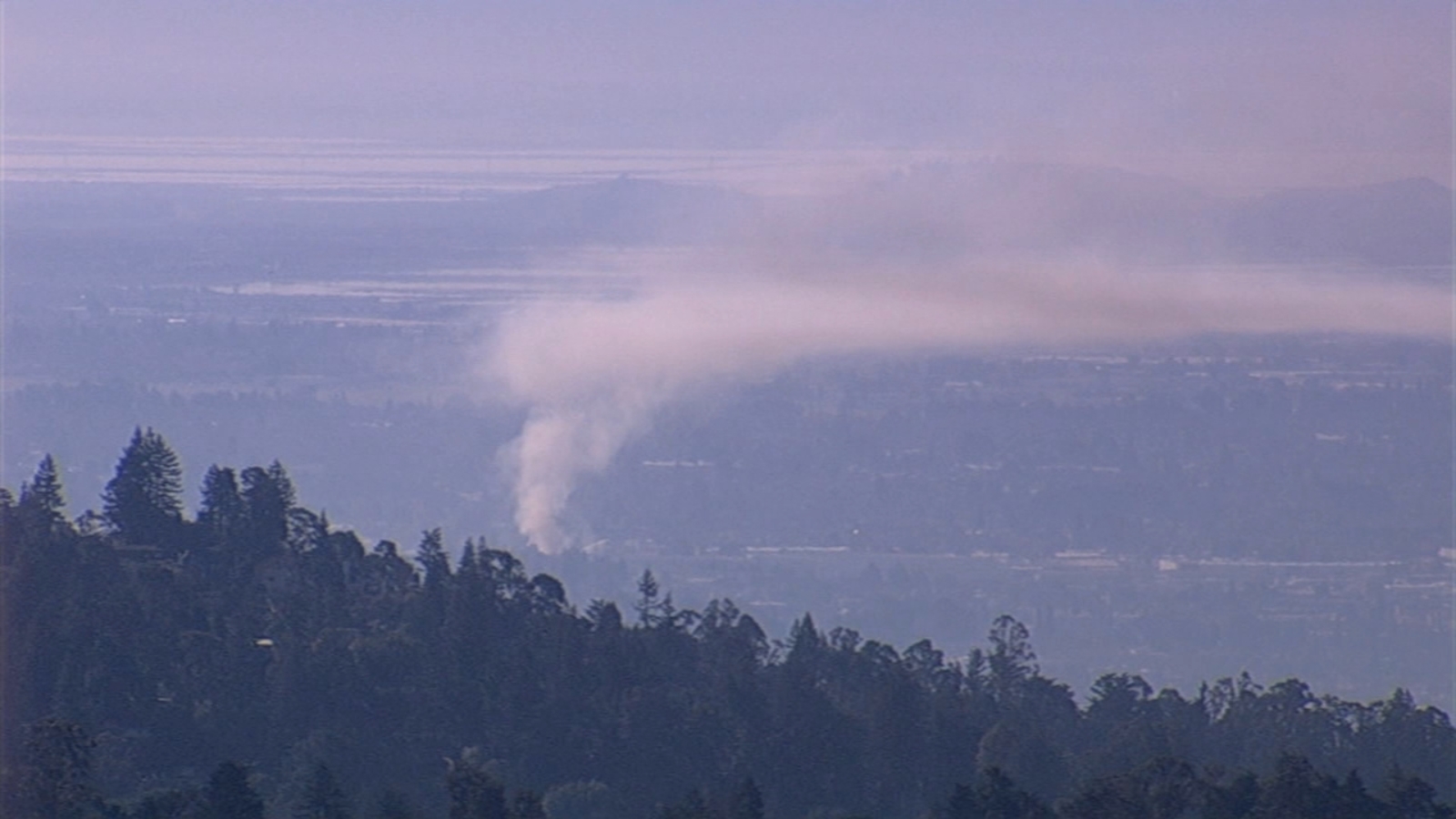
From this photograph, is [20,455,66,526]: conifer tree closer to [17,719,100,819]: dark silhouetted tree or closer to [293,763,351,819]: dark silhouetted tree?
[17,719,100,819]: dark silhouetted tree

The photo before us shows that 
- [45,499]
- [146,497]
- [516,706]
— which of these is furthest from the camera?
[146,497]

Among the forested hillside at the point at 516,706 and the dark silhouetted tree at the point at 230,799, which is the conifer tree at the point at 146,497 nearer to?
the forested hillside at the point at 516,706

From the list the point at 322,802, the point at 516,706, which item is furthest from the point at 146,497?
the point at 322,802

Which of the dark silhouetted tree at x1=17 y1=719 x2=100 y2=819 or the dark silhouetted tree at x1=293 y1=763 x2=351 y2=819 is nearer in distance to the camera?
the dark silhouetted tree at x1=17 y1=719 x2=100 y2=819

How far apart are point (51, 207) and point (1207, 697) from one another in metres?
42.0

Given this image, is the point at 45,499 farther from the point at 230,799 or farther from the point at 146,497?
the point at 230,799

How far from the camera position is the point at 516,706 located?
2206 cm

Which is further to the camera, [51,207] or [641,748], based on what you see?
[51,207]

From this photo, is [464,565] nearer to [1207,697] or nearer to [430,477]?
[1207,697]

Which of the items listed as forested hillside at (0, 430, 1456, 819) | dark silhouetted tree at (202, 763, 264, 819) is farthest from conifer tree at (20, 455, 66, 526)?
dark silhouetted tree at (202, 763, 264, 819)

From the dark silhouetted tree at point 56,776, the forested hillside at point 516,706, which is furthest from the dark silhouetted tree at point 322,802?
the dark silhouetted tree at point 56,776

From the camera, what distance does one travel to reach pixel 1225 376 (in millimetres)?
53500

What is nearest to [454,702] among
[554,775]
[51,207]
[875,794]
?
[554,775]

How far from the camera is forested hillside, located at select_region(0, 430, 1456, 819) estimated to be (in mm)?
18797
